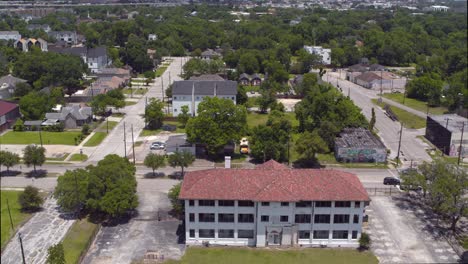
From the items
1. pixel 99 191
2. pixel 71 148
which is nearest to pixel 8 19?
pixel 71 148

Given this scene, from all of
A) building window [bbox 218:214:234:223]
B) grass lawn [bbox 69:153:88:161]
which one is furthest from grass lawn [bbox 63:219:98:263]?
grass lawn [bbox 69:153:88:161]

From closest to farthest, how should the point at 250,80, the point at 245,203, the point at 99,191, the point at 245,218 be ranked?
the point at 245,203, the point at 245,218, the point at 99,191, the point at 250,80

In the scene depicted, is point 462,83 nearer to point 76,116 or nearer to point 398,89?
point 398,89

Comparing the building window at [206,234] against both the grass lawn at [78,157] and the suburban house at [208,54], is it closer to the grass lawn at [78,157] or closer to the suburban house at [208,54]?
the grass lawn at [78,157]

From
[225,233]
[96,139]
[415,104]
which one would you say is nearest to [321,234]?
[225,233]

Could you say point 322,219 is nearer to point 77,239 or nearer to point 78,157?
point 77,239

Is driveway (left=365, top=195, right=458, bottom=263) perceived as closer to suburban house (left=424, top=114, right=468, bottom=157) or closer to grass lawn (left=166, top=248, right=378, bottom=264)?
grass lawn (left=166, top=248, right=378, bottom=264)
